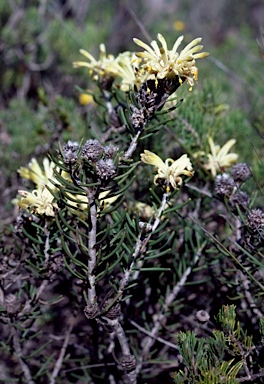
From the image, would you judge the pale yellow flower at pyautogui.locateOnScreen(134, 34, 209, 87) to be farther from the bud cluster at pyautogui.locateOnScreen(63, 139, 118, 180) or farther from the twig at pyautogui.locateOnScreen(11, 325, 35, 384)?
the twig at pyautogui.locateOnScreen(11, 325, 35, 384)

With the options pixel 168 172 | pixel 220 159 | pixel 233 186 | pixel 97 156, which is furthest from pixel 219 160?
pixel 97 156

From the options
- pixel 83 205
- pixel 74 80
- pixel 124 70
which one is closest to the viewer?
pixel 83 205

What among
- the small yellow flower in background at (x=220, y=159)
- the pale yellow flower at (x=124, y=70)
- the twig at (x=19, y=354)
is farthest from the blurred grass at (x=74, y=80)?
the twig at (x=19, y=354)

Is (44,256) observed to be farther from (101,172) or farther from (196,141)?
(196,141)

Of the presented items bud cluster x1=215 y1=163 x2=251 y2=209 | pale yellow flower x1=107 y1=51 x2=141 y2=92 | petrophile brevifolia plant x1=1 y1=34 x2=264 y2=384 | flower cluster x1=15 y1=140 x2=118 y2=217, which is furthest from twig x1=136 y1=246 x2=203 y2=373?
pale yellow flower x1=107 y1=51 x2=141 y2=92

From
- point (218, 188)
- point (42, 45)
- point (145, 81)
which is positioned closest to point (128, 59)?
point (145, 81)

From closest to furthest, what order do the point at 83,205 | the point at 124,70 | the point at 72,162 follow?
the point at 72,162
the point at 83,205
the point at 124,70

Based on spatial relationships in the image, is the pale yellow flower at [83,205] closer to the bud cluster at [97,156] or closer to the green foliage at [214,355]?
the bud cluster at [97,156]

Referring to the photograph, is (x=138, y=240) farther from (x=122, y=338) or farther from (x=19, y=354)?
(x=19, y=354)
